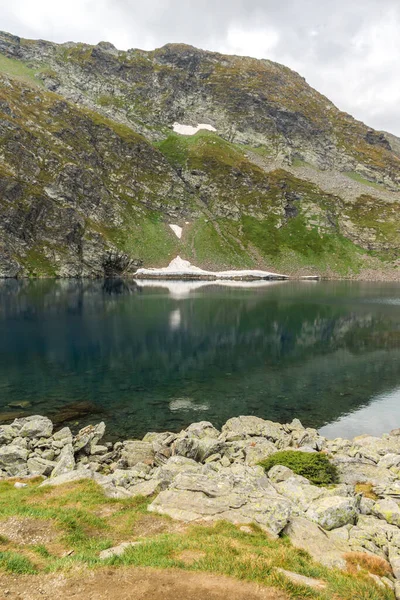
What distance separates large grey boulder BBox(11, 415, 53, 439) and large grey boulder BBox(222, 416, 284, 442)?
1408 cm

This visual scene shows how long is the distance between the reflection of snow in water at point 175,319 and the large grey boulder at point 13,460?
49339 millimetres

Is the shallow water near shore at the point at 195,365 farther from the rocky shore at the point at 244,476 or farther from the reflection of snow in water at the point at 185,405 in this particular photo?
the rocky shore at the point at 244,476

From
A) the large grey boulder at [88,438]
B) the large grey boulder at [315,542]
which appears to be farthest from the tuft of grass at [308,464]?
the large grey boulder at [88,438]

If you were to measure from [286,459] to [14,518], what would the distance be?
52.4 ft

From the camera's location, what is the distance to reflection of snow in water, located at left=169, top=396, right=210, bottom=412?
3916 centimetres

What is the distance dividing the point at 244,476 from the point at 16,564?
11434mm

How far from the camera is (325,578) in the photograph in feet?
38.4

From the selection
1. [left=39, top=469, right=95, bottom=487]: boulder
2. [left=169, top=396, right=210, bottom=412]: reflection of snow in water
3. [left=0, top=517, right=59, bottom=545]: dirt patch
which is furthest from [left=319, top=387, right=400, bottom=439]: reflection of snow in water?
[left=0, top=517, right=59, bottom=545]: dirt patch

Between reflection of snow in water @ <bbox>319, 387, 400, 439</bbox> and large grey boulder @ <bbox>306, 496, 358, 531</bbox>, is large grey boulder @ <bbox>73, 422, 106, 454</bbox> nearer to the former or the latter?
large grey boulder @ <bbox>306, 496, 358, 531</bbox>

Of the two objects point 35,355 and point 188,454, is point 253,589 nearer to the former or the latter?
point 188,454

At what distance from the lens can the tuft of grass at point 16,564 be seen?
11.4 meters

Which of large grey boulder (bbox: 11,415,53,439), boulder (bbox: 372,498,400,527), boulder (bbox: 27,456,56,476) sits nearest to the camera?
boulder (bbox: 372,498,400,527)

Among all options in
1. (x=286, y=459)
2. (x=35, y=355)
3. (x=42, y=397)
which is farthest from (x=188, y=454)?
(x=35, y=355)

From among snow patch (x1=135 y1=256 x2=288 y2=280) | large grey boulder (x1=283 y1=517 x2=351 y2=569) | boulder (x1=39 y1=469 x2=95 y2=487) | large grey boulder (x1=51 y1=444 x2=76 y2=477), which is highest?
snow patch (x1=135 y1=256 x2=288 y2=280)
